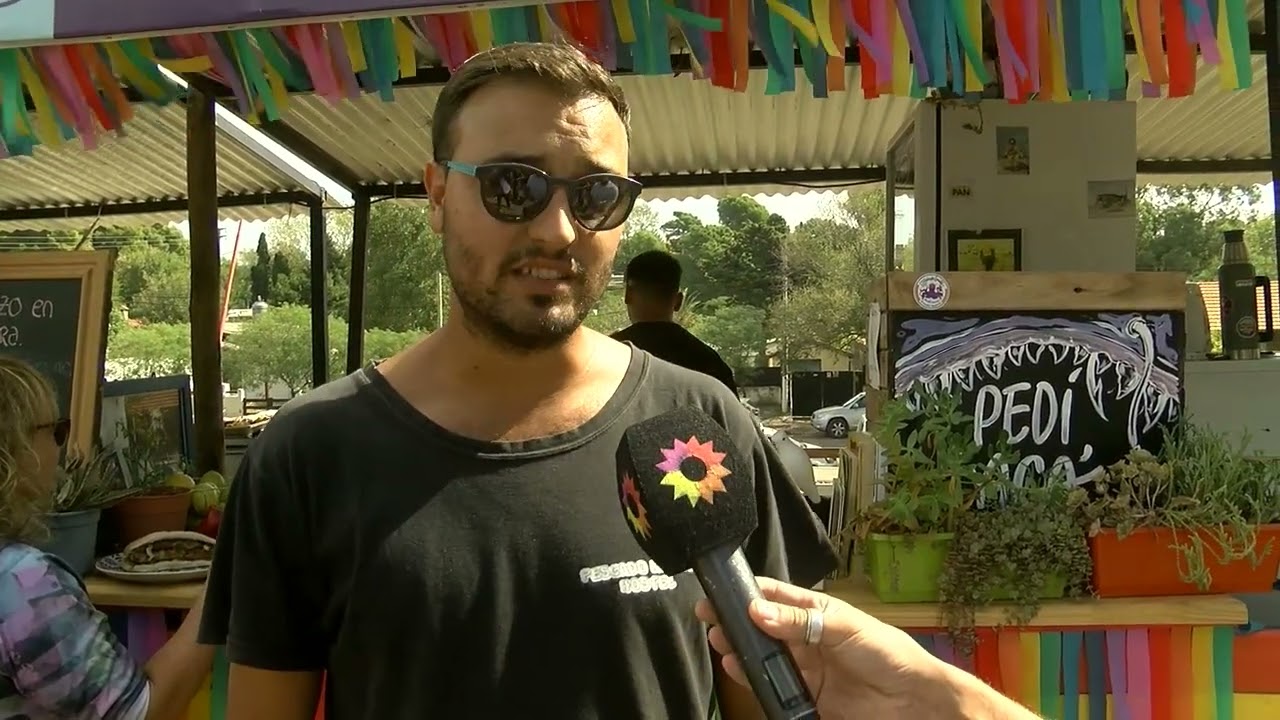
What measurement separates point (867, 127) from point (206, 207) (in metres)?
3.43

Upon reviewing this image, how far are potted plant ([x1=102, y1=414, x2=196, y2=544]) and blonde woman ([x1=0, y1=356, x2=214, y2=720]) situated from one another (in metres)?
0.67

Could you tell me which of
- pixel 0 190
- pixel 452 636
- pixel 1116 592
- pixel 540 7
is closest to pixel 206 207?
pixel 540 7

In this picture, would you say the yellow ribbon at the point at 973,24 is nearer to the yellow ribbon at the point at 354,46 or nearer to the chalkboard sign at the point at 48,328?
the yellow ribbon at the point at 354,46

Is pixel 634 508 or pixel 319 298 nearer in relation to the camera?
pixel 634 508

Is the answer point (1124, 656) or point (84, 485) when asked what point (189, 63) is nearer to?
point (84, 485)

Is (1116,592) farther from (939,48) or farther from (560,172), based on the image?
(560,172)

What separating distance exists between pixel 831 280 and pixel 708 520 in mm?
45180

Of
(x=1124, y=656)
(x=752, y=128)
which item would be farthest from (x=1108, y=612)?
(x=752, y=128)

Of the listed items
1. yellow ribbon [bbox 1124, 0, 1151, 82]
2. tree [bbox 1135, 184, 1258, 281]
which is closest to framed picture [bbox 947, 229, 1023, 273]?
yellow ribbon [bbox 1124, 0, 1151, 82]

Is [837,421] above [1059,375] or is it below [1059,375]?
below

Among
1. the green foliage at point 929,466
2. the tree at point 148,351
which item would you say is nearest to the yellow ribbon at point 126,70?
the green foliage at point 929,466

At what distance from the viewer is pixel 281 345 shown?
40625 millimetres

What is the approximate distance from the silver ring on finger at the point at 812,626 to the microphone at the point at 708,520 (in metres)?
0.03

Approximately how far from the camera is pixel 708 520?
954mm
